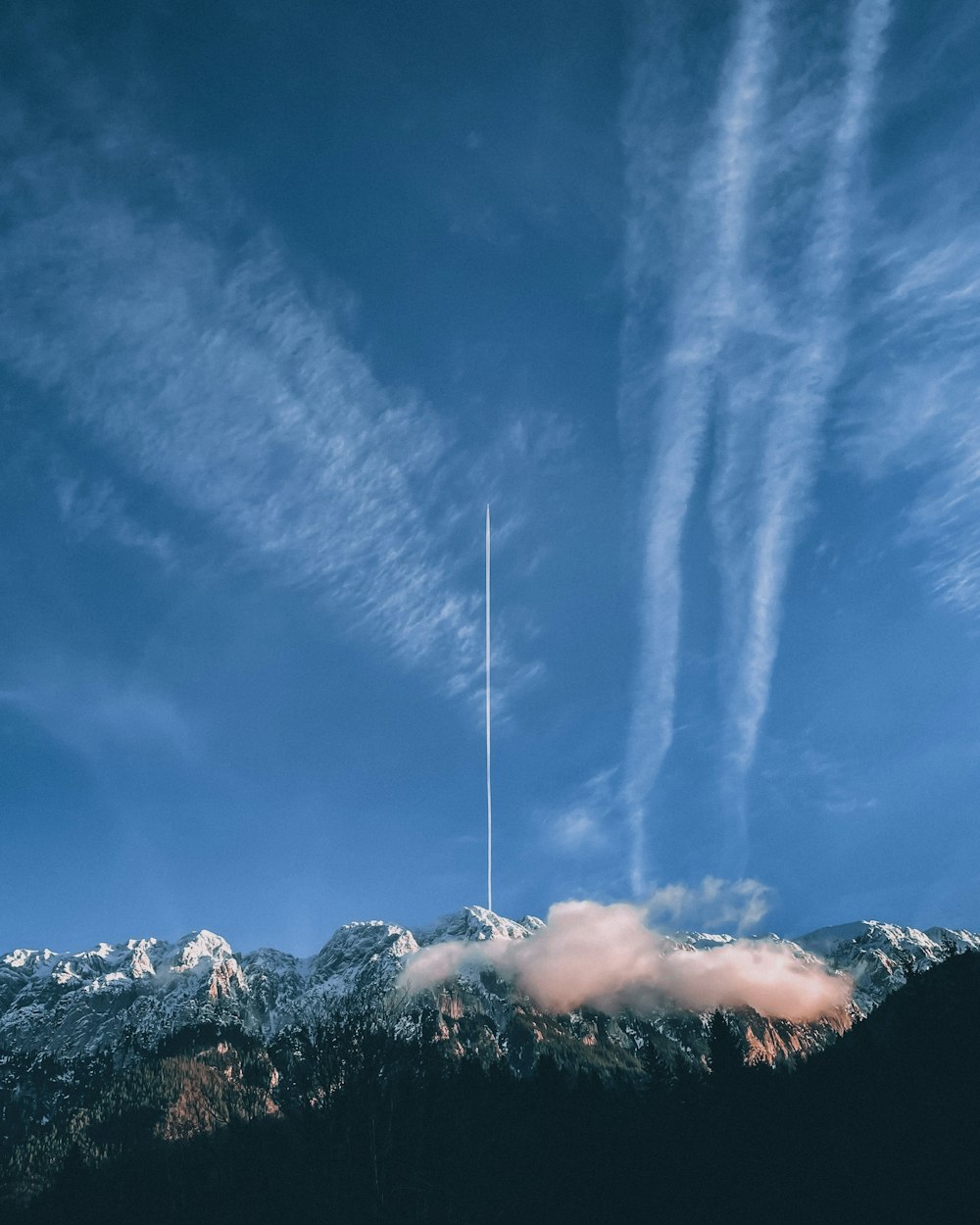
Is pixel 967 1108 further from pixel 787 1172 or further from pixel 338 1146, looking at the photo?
pixel 338 1146

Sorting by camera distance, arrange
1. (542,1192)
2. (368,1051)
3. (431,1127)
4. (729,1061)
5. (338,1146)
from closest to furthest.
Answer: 1. (338,1146)
2. (368,1051)
3. (431,1127)
4. (542,1192)
5. (729,1061)

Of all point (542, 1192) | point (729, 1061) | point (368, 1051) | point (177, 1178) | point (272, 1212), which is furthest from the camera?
point (177, 1178)

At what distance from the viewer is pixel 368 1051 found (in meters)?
58.1

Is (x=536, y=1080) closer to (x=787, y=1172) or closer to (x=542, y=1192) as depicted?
(x=542, y=1192)

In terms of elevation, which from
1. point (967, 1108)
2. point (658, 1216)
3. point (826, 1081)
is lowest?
point (658, 1216)

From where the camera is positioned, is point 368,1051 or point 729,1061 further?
point 729,1061

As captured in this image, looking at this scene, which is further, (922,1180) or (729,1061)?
(729,1061)

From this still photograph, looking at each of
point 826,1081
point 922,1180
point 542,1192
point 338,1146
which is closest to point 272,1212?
point 542,1192

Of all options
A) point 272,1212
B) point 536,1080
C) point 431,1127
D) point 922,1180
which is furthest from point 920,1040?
point 272,1212

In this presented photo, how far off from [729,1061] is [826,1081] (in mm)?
18381

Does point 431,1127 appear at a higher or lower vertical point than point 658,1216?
higher

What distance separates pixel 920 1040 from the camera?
83.3 meters

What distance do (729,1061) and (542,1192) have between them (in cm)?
2482

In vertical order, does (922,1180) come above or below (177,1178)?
below
